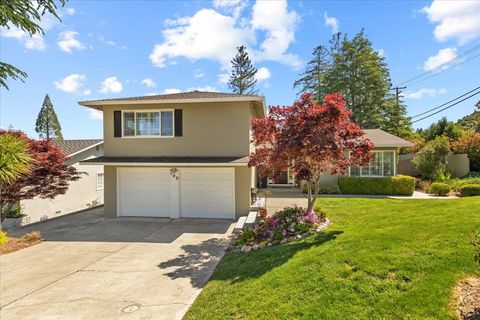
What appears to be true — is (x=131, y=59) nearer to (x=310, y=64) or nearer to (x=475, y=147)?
(x=475, y=147)

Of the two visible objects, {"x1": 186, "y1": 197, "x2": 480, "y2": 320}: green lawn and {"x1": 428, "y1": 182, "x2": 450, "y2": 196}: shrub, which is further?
{"x1": 428, "y1": 182, "x2": 450, "y2": 196}: shrub

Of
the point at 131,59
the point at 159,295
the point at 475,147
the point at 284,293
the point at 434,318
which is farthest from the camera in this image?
the point at 475,147

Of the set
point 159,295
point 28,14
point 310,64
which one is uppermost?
point 310,64

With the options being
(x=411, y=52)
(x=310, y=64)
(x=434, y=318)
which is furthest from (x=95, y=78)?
Result: (x=310, y=64)

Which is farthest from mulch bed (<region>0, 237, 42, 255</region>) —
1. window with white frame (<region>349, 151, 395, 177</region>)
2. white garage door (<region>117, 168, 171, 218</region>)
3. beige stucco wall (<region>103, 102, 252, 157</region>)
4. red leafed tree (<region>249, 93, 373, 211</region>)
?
window with white frame (<region>349, 151, 395, 177</region>)

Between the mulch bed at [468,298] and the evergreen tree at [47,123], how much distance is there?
51.7 metres

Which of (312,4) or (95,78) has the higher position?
(312,4)

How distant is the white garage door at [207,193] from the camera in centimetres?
1352

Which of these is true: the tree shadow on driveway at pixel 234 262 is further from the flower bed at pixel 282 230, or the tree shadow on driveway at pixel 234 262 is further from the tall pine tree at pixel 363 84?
the tall pine tree at pixel 363 84

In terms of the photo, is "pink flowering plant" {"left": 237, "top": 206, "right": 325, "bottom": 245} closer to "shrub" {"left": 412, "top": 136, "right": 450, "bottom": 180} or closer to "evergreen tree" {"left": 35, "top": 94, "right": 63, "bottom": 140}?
"shrub" {"left": 412, "top": 136, "right": 450, "bottom": 180}

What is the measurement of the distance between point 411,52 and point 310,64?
1931 centimetres

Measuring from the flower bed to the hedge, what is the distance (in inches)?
430

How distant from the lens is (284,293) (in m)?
5.12

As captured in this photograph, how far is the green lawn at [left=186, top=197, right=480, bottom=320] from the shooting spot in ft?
14.1
